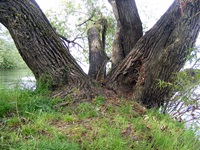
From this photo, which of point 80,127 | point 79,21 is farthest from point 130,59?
point 79,21

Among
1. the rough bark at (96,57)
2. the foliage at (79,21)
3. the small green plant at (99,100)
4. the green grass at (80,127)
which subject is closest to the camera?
the green grass at (80,127)

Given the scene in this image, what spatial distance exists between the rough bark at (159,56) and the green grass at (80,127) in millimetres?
365

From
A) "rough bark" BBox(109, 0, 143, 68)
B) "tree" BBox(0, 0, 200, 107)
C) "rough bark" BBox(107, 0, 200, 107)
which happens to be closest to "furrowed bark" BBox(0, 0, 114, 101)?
"tree" BBox(0, 0, 200, 107)

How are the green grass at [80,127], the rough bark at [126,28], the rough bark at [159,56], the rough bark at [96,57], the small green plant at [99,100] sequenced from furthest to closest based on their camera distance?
the rough bark at [96,57], the rough bark at [126,28], the rough bark at [159,56], the small green plant at [99,100], the green grass at [80,127]

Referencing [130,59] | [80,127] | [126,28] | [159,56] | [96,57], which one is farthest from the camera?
[96,57]

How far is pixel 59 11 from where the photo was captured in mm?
5633

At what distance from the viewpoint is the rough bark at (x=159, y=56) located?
7.30 ft

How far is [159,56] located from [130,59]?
42cm

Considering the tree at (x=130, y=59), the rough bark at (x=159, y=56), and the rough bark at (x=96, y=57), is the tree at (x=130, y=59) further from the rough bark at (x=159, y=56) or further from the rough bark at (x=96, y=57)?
the rough bark at (x=96, y=57)

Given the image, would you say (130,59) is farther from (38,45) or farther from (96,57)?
(96,57)

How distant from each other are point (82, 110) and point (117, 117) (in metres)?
0.38

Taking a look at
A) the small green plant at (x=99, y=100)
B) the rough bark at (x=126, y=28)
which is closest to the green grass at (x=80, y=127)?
the small green plant at (x=99, y=100)

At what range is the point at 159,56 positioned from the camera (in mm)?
2281

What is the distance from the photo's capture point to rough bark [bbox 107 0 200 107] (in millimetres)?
2225
